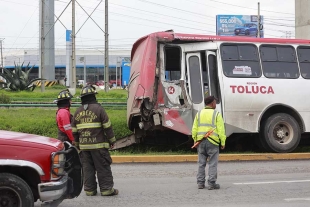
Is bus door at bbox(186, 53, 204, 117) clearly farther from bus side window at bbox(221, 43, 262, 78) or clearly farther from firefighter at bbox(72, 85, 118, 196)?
firefighter at bbox(72, 85, 118, 196)

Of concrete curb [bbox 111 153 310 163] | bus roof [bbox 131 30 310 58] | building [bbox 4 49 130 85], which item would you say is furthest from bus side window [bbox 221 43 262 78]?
building [bbox 4 49 130 85]

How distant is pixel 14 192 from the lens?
18.0ft

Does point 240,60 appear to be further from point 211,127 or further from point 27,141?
point 27,141

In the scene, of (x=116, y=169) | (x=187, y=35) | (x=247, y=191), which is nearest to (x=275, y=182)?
(x=247, y=191)

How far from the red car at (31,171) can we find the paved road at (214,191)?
4.31 feet

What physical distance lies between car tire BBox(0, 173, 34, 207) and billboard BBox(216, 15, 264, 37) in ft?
209

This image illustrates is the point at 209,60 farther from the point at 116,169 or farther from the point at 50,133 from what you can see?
the point at 50,133

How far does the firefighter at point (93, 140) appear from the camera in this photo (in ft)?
24.5

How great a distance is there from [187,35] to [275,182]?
4500 millimetres

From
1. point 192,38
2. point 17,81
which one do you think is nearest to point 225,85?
point 192,38

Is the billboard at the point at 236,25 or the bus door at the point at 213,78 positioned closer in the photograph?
the bus door at the point at 213,78

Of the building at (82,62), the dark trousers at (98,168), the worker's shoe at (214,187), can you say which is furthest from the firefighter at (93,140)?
the building at (82,62)

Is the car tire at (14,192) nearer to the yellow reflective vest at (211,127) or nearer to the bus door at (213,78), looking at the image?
the yellow reflective vest at (211,127)

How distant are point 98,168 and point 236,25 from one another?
6385 centimetres
